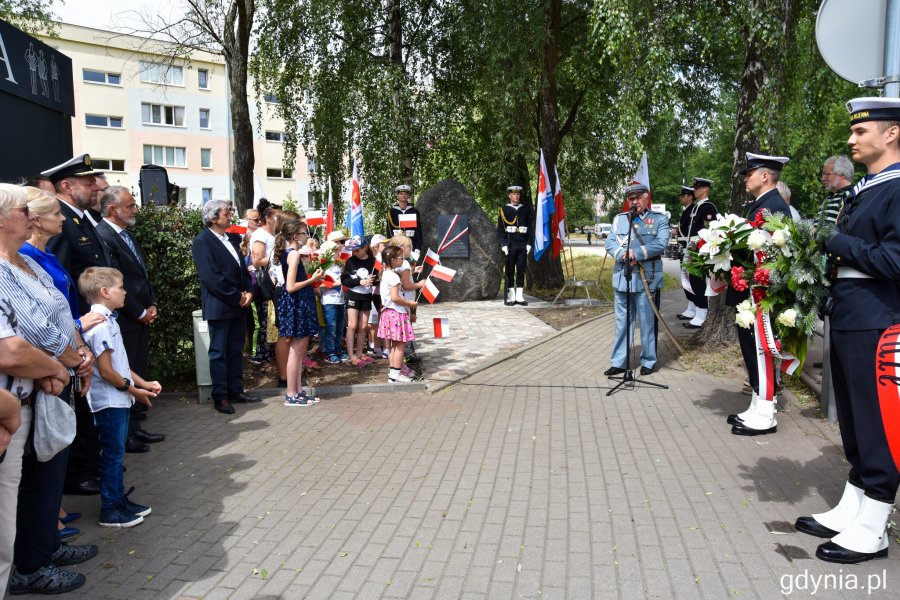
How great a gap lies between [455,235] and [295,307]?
27.2 ft

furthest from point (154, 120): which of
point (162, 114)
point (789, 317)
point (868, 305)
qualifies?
point (868, 305)

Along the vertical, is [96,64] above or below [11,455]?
above

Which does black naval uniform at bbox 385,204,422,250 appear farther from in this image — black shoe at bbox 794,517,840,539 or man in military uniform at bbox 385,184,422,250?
black shoe at bbox 794,517,840,539

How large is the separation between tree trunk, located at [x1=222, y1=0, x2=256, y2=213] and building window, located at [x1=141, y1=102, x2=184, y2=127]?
106ft

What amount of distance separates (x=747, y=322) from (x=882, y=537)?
157cm

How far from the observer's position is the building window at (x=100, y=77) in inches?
1695

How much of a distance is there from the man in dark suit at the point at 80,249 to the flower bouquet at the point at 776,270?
14.8 feet

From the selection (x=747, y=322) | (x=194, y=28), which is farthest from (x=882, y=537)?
(x=194, y=28)

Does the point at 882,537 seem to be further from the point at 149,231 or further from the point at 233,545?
the point at 149,231

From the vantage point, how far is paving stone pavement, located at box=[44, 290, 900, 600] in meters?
3.47

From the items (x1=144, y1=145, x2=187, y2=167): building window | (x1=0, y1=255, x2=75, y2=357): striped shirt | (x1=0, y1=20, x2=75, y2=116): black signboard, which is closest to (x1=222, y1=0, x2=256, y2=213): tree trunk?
(x1=0, y1=20, x2=75, y2=116): black signboard

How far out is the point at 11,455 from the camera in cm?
298

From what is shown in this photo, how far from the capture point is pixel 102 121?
144 feet

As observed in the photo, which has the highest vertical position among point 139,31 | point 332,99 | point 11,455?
point 139,31
